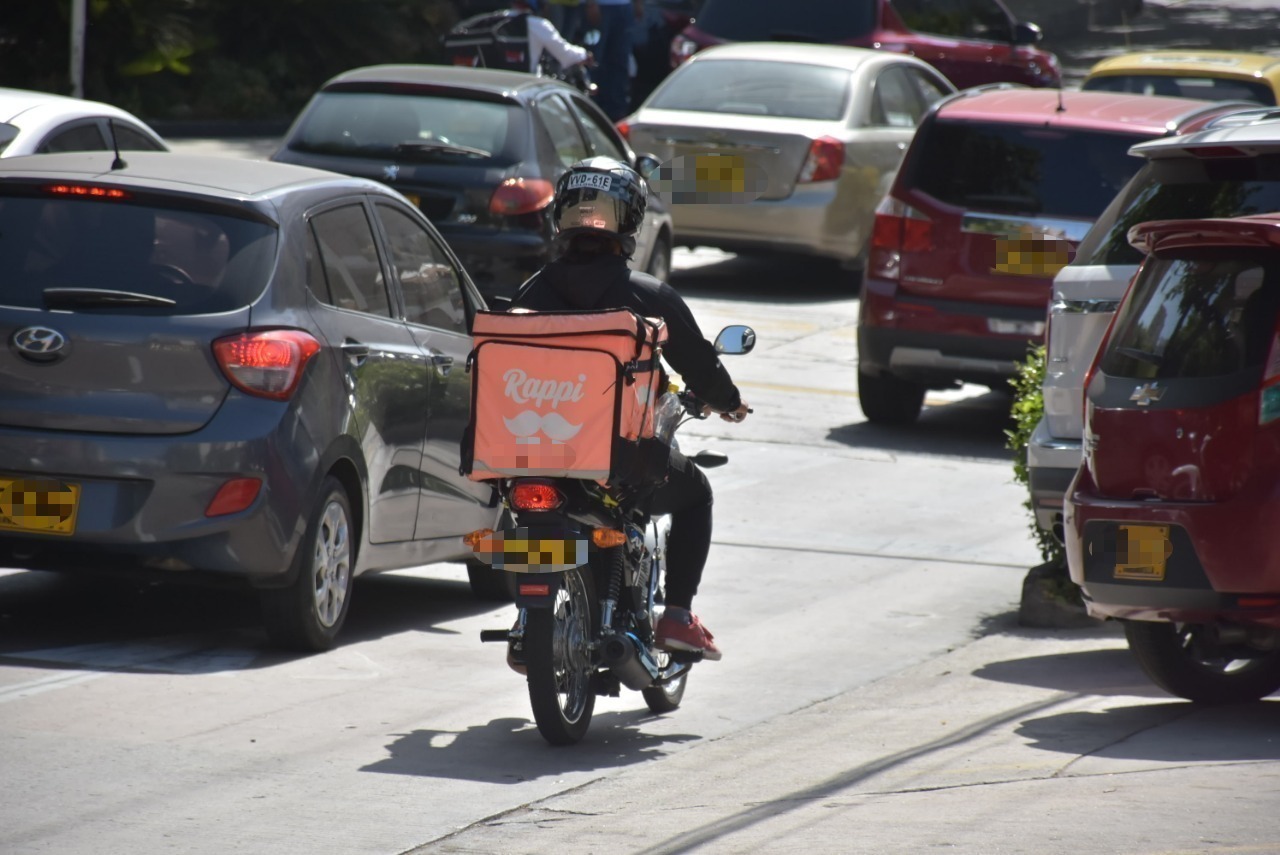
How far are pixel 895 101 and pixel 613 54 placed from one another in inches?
290

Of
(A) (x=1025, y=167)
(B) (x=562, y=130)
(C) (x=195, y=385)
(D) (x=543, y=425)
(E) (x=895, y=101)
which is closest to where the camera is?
(D) (x=543, y=425)

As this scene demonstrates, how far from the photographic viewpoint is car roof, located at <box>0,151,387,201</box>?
305 inches

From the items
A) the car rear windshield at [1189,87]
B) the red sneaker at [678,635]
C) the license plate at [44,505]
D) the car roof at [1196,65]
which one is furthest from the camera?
the car roof at [1196,65]

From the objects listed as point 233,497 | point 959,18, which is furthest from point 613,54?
point 233,497

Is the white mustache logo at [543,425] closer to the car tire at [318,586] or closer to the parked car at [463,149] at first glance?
the car tire at [318,586]

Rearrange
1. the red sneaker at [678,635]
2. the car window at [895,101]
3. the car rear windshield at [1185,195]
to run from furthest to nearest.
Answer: the car window at [895,101], the car rear windshield at [1185,195], the red sneaker at [678,635]

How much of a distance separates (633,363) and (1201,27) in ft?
124

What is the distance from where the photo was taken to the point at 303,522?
755 centimetres

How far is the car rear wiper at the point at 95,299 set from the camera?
24.4ft

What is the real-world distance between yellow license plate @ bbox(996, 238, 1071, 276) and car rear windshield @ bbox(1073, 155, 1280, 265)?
393cm

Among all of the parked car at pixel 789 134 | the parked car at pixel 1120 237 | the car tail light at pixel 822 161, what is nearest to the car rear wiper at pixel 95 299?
the parked car at pixel 1120 237

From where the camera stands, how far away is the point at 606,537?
666 centimetres

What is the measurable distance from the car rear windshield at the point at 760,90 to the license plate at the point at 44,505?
11041 mm

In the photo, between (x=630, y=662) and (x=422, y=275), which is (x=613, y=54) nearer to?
(x=422, y=275)
